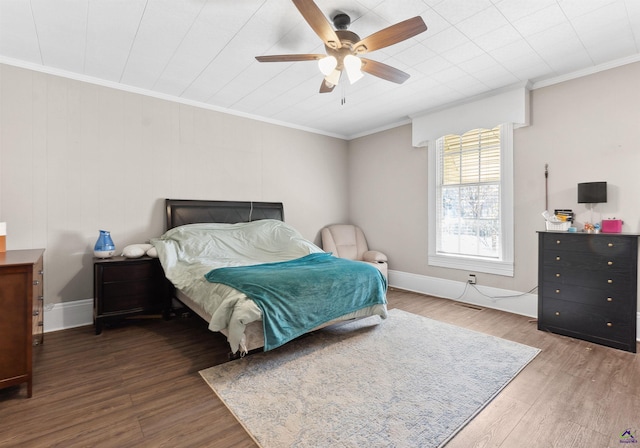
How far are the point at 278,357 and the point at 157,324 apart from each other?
1634 millimetres

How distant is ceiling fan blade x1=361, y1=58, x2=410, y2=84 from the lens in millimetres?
2432

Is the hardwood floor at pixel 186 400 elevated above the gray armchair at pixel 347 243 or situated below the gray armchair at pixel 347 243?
below

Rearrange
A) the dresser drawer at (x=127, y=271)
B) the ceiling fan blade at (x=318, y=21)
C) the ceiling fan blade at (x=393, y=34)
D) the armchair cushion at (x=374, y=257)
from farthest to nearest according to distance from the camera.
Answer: the armchair cushion at (x=374, y=257)
the dresser drawer at (x=127, y=271)
the ceiling fan blade at (x=393, y=34)
the ceiling fan blade at (x=318, y=21)

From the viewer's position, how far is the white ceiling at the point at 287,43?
2.22 meters

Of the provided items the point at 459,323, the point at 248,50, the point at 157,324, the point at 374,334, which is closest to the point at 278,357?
the point at 374,334

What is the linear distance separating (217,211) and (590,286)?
417 cm

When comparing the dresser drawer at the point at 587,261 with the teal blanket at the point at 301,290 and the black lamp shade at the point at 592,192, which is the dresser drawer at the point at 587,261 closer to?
the black lamp shade at the point at 592,192

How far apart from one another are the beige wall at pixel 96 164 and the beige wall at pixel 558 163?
230cm

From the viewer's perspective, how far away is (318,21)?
191 cm

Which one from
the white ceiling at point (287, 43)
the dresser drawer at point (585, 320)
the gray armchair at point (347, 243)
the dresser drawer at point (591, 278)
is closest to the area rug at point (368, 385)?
the dresser drawer at point (585, 320)

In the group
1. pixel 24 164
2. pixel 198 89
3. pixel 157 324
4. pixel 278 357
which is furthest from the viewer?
pixel 198 89

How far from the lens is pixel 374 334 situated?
3.06 m

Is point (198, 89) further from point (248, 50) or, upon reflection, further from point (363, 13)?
point (363, 13)

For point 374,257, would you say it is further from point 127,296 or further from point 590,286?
point 127,296
